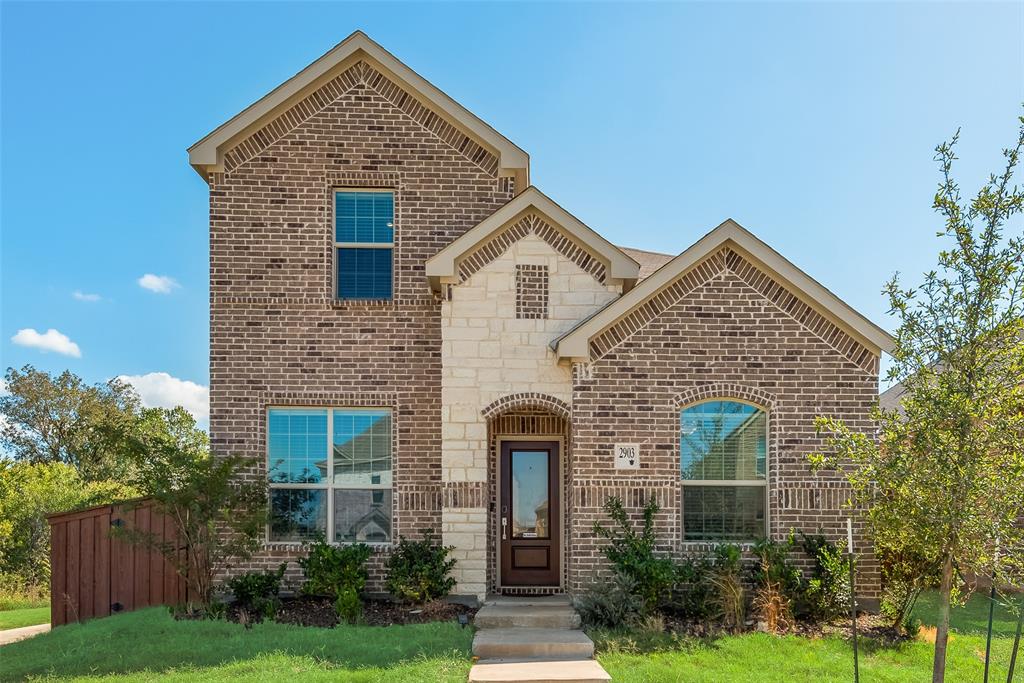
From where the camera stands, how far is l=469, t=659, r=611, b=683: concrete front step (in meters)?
8.07

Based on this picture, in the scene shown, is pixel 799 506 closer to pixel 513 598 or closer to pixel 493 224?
pixel 513 598

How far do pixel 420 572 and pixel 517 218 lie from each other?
5.07 metres

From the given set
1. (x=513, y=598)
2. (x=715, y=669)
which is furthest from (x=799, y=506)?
(x=513, y=598)

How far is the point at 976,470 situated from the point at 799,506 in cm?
444

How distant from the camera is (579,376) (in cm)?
1108

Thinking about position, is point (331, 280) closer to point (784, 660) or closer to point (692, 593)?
point (692, 593)

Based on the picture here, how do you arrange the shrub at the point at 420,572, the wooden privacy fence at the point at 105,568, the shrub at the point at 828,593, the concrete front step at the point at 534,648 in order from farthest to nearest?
1. the wooden privacy fence at the point at 105,568
2. the shrub at the point at 420,572
3. the shrub at the point at 828,593
4. the concrete front step at the point at 534,648

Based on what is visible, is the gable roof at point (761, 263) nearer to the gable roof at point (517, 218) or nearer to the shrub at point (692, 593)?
the gable roof at point (517, 218)

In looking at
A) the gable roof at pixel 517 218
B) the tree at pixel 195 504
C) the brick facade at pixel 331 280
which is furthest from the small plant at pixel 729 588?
the tree at pixel 195 504

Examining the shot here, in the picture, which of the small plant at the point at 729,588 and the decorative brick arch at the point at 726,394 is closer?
the small plant at the point at 729,588

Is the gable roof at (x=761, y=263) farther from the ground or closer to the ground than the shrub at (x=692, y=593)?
farther from the ground

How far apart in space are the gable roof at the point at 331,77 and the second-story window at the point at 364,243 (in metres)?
1.53

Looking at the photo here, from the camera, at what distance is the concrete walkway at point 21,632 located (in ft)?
38.0

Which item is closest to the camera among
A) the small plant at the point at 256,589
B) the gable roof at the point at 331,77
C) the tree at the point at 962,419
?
the tree at the point at 962,419
